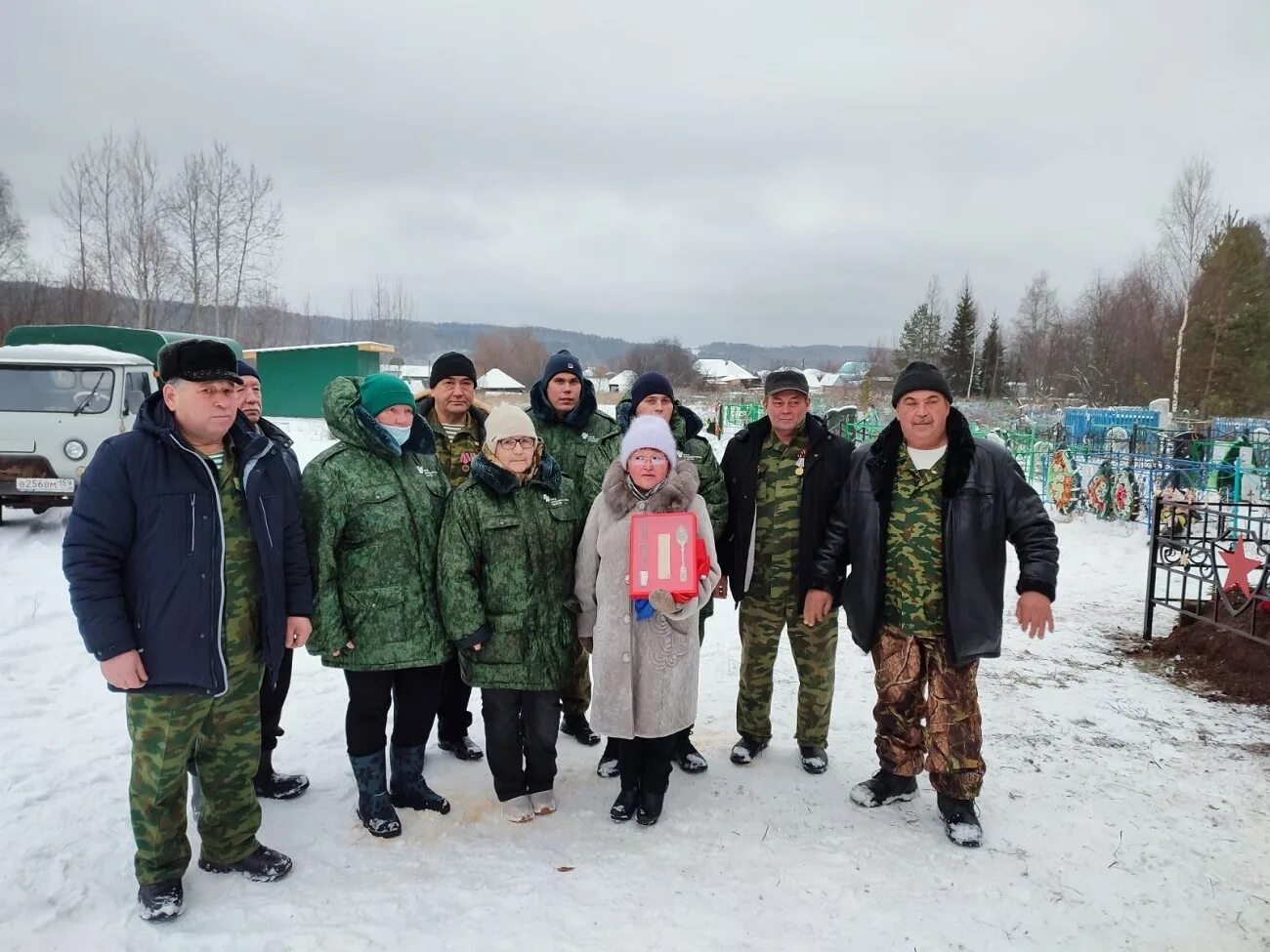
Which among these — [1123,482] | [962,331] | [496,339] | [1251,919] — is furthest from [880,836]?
[496,339]

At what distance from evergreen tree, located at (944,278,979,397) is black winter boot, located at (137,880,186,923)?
53716 millimetres

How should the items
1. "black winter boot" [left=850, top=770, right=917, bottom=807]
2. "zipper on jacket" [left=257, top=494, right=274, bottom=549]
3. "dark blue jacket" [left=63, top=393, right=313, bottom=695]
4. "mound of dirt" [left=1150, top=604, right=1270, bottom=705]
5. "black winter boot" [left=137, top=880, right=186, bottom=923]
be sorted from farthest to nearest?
"mound of dirt" [left=1150, top=604, right=1270, bottom=705]
"black winter boot" [left=850, top=770, right=917, bottom=807]
"zipper on jacket" [left=257, top=494, right=274, bottom=549]
"black winter boot" [left=137, top=880, right=186, bottom=923]
"dark blue jacket" [left=63, top=393, right=313, bottom=695]

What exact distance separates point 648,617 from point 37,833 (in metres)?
2.59

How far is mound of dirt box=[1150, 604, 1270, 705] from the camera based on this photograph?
464cm

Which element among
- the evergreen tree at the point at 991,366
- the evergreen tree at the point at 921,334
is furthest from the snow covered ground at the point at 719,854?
the evergreen tree at the point at 991,366

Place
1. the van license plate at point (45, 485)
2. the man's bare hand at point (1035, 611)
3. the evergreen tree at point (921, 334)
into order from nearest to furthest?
the man's bare hand at point (1035, 611), the van license plate at point (45, 485), the evergreen tree at point (921, 334)

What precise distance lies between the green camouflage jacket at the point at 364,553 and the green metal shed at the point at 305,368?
23.9 meters

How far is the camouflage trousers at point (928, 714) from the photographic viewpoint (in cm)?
309

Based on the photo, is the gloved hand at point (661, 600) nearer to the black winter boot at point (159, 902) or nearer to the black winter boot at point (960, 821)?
the black winter boot at point (960, 821)

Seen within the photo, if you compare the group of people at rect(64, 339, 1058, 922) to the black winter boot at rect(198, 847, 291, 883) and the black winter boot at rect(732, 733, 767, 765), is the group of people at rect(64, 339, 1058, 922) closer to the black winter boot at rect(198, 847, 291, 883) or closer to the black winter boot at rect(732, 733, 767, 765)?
the black winter boot at rect(198, 847, 291, 883)

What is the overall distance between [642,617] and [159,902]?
194 centimetres

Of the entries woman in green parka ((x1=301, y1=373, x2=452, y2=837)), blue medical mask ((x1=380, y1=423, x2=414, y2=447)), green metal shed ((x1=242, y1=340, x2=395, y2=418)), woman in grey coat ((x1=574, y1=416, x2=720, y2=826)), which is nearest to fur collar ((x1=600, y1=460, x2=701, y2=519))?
woman in grey coat ((x1=574, y1=416, x2=720, y2=826))

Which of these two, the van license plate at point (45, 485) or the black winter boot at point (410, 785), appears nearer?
the black winter boot at point (410, 785)

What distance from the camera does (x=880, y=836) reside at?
309 centimetres
